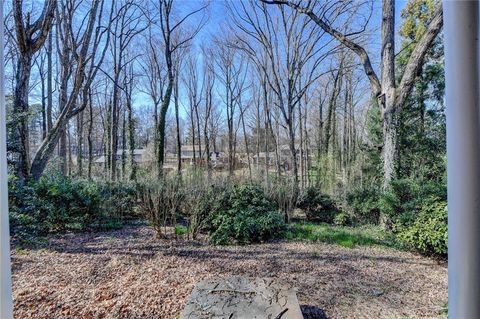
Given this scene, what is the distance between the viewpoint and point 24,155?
3.38 m

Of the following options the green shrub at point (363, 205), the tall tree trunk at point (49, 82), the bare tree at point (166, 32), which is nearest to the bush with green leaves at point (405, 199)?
the green shrub at point (363, 205)

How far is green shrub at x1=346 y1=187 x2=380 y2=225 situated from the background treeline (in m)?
0.03

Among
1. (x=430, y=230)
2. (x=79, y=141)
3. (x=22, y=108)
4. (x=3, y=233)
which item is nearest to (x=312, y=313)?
(x=3, y=233)

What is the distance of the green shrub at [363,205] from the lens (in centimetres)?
486

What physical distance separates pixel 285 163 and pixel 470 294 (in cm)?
934

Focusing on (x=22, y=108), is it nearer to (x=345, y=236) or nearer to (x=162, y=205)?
(x=162, y=205)

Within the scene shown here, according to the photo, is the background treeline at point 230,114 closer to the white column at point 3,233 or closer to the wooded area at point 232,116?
the wooded area at point 232,116

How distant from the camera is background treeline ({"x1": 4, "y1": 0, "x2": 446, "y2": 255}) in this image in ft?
11.3

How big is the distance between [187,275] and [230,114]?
9512 mm

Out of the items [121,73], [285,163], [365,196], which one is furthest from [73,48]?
[285,163]

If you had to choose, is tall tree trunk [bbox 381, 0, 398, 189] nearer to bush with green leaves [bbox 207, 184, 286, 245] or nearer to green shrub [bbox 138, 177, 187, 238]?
bush with green leaves [bbox 207, 184, 286, 245]

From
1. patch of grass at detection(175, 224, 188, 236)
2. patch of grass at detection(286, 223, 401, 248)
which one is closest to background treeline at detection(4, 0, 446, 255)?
patch of grass at detection(175, 224, 188, 236)

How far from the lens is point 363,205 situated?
4973mm

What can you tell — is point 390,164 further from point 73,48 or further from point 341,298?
point 73,48
